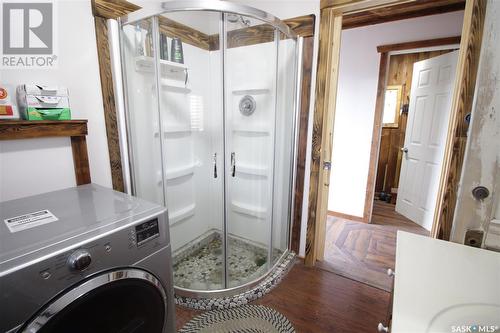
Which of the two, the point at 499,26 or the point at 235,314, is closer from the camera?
the point at 499,26

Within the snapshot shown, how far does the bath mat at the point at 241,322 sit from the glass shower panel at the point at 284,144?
522mm

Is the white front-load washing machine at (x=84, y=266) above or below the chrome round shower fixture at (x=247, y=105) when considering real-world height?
below

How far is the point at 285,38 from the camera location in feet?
5.63

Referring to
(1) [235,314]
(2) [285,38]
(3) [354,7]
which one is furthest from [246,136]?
(1) [235,314]

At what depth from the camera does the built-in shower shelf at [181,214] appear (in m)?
1.92

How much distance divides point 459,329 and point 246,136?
5.36 ft

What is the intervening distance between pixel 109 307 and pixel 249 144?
4.74ft

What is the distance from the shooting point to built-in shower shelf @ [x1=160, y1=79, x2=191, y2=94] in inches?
69.2

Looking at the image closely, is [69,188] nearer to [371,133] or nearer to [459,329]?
[459,329]

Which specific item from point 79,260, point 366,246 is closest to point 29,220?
point 79,260

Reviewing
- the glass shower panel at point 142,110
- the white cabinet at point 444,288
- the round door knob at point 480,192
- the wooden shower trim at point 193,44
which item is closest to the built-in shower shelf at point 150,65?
the glass shower panel at point 142,110

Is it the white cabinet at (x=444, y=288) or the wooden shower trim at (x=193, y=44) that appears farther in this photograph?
the wooden shower trim at (x=193, y=44)

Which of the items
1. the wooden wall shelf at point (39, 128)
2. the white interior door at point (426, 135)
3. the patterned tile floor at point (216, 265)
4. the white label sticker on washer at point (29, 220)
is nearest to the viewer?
the white label sticker on washer at point (29, 220)

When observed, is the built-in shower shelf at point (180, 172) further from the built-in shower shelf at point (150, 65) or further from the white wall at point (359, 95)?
the white wall at point (359, 95)
